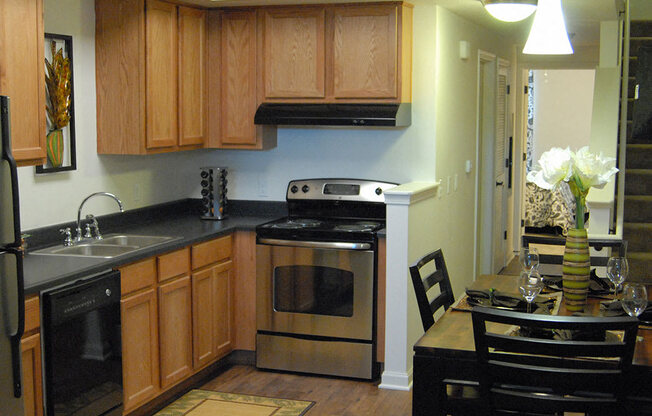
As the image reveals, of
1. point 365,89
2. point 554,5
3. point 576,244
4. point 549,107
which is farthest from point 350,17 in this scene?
point 549,107

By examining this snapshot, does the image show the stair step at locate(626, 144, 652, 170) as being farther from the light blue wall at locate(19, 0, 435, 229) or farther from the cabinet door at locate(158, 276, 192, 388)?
the cabinet door at locate(158, 276, 192, 388)

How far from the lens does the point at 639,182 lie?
5887 mm

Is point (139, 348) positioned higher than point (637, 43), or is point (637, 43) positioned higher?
point (637, 43)

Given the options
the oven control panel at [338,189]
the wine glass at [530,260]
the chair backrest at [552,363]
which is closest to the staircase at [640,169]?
the oven control panel at [338,189]

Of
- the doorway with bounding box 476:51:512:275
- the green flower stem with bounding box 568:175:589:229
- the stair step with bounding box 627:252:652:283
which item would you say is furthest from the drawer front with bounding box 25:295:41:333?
the doorway with bounding box 476:51:512:275

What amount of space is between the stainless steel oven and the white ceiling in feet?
4.62

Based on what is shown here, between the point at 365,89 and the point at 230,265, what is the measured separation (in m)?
1.37

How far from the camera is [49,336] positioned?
3297 millimetres

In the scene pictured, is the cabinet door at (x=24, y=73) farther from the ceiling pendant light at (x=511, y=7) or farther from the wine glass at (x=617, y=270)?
the wine glass at (x=617, y=270)

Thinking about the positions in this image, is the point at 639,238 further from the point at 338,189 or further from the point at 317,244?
the point at 317,244

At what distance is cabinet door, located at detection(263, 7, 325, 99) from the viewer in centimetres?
508

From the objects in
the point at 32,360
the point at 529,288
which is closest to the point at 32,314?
the point at 32,360

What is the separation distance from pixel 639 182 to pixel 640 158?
247 millimetres

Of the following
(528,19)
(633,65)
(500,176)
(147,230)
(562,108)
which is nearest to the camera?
(147,230)
